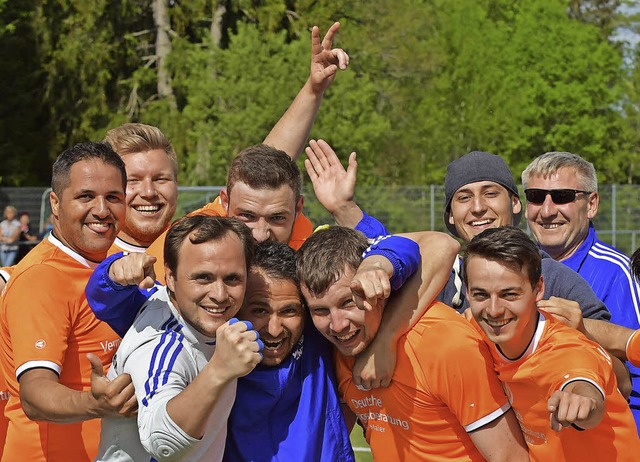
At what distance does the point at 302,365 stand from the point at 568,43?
34.2m

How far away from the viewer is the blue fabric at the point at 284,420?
13.3ft

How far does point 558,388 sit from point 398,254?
0.83 metres

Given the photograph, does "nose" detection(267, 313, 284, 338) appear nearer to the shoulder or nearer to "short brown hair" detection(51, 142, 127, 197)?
the shoulder

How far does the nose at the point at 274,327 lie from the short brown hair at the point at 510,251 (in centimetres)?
87

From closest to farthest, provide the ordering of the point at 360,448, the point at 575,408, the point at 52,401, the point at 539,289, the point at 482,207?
the point at 575,408, the point at 52,401, the point at 539,289, the point at 482,207, the point at 360,448

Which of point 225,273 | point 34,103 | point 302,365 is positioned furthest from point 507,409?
point 34,103

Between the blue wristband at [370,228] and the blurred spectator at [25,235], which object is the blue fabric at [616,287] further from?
the blurred spectator at [25,235]

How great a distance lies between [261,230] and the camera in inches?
186

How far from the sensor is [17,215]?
25.7m

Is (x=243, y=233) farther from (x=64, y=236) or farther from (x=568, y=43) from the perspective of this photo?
(x=568, y=43)

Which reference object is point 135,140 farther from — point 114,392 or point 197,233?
point 114,392

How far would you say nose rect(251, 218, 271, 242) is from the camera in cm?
470

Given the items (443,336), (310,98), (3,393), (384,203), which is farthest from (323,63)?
(384,203)

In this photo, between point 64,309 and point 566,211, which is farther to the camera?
point 566,211
